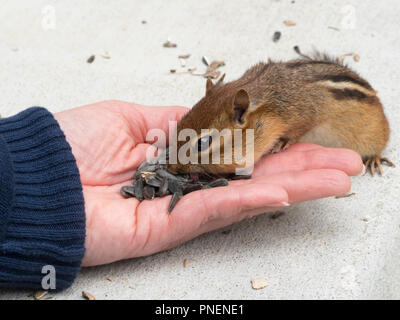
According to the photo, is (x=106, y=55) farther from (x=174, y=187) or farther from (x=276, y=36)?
(x=174, y=187)

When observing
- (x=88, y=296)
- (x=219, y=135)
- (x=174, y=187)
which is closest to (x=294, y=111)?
(x=219, y=135)

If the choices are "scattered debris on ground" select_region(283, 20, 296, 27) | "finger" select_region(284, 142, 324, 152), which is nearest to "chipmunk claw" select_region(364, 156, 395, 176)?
"finger" select_region(284, 142, 324, 152)

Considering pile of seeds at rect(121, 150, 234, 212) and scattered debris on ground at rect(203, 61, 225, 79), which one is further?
scattered debris on ground at rect(203, 61, 225, 79)

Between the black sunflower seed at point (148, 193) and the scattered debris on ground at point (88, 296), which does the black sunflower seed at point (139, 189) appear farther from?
the scattered debris on ground at point (88, 296)

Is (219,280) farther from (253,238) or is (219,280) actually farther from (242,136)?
(242,136)

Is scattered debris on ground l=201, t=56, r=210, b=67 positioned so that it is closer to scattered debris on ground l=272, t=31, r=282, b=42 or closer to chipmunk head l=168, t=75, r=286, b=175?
scattered debris on ground l=272, t=31, r=282, b=42

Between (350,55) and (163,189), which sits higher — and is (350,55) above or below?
above
